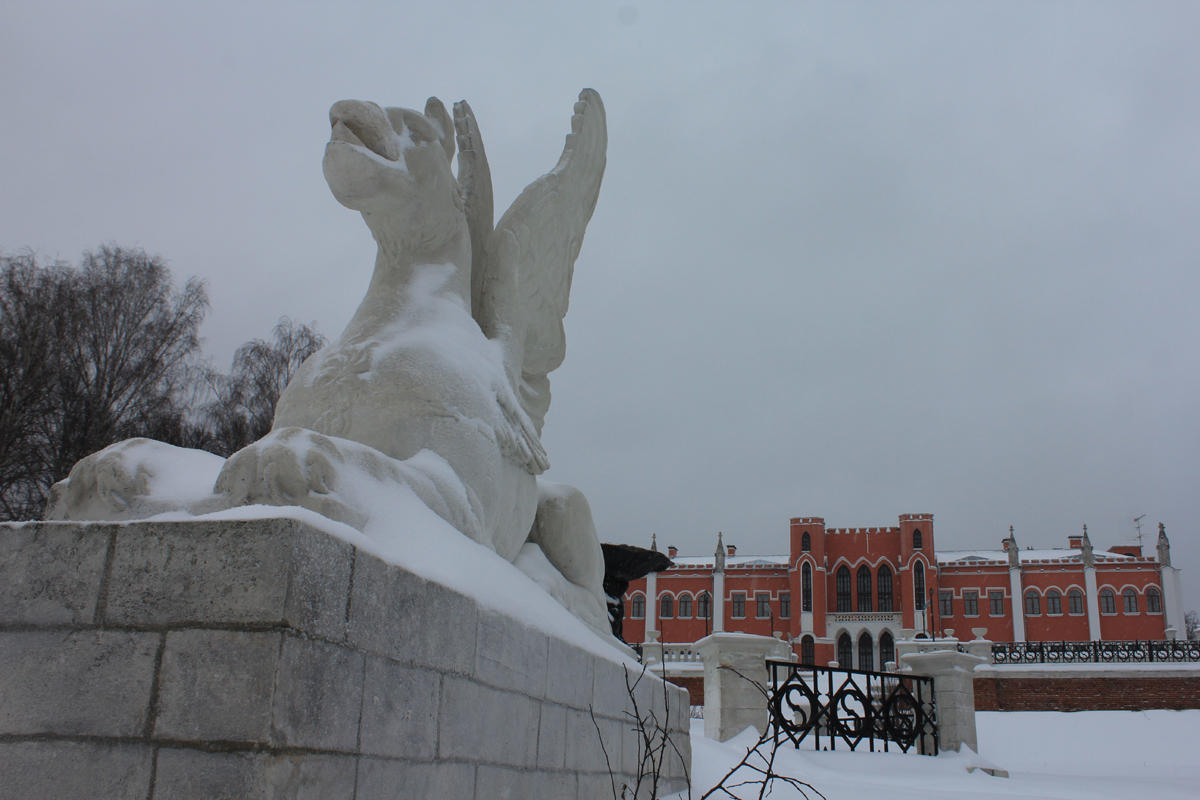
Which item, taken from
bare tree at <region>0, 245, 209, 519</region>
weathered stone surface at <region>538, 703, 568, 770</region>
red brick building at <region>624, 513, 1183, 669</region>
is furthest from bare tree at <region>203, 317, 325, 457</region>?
red brick building at <region>624, 513, 1183, 669</region>

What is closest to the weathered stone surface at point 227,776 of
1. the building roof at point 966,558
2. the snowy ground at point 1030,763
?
the snowy ground at point 1030,763

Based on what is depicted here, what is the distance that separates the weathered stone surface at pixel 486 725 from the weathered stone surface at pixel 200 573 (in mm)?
533

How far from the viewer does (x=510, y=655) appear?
1889 mm

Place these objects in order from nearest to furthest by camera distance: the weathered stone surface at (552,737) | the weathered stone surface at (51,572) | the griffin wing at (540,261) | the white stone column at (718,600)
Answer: the weathered stone surface at (51,572), the weathered stone surface at (552,737), the griffin wing at (540,261), the white stone column at (718,600)

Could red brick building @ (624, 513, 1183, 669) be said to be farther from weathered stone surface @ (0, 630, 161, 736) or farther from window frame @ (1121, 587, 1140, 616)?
weathered stone surface @ (0, 630, 161, 736)

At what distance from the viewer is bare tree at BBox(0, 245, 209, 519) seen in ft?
37.1

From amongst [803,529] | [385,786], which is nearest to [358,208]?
[385,786]

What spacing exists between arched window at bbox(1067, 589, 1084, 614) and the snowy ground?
19924 mm

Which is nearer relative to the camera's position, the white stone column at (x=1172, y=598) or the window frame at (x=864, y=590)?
the white stone column at (x=1172, y=598)

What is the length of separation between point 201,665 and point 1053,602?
39.3 m

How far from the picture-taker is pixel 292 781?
1108mm

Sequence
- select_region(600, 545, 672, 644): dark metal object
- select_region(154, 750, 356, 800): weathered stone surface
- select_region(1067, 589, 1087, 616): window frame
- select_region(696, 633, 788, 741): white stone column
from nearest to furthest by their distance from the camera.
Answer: select_region(154, 750, 356, 800): weathered stone surface, select_region(600, 545, 672, 644): dark metal object, select_region(696, 633, 788, 741): white stone column, select_region(1067, 589, 1087, 616): window frame

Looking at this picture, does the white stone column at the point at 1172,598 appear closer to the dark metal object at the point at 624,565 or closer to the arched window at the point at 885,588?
the arched window at the point at 885,588

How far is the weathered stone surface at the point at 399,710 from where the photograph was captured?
4.31ft
